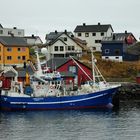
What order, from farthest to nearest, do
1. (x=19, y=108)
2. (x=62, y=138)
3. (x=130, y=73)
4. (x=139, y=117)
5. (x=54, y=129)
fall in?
(x=130, y=73) < (x=19, y=108) < (x=139, y=117) < (x=54, y=129) < (x=62, y=138)

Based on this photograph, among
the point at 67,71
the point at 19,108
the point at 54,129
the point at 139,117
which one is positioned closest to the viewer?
the point at 54,129

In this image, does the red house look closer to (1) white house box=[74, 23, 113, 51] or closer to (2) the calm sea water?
(2) the calm sea water

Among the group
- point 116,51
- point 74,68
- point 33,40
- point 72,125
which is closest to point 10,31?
point 33,40

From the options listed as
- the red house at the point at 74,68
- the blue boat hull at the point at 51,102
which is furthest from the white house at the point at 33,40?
the blue boat hull at the point at 51,102

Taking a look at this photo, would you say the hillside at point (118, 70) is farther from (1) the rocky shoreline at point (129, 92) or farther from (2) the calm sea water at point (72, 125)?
(2) the calm sea water at point (72, 125)

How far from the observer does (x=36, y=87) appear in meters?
61.9

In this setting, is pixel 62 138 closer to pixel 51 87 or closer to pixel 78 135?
pixel 78 135

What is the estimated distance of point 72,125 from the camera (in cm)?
4916

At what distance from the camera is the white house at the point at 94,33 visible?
353ft

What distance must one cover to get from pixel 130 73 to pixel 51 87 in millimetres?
23294

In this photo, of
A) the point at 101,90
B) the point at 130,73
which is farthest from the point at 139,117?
the point at 130,73

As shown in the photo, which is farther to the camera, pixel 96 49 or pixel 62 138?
pixel 96 49

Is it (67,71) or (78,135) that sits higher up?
(67,71)

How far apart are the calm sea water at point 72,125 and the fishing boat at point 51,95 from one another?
1.97 meters
